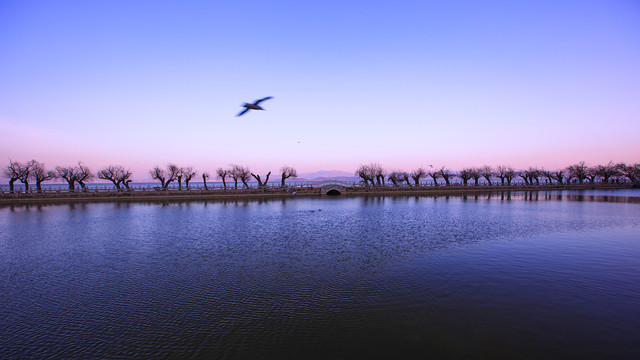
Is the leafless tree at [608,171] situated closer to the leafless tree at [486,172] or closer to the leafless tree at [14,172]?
the leafless tree at [486,172]

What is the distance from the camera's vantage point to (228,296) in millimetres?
9414

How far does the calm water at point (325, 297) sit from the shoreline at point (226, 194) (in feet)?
124

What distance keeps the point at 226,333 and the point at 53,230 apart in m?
22.9

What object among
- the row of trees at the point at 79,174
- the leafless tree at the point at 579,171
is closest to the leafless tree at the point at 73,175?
the row of trees at the point at 79,174

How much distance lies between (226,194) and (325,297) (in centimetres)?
5351

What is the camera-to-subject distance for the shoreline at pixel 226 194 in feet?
160

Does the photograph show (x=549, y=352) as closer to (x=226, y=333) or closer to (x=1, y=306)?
(x=226, y=333)

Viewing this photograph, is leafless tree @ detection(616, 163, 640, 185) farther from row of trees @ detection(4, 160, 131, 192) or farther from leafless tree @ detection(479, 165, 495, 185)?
row of trees @ detection(4, 160, 131, 192)

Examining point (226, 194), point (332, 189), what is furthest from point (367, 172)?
point (226, 194)

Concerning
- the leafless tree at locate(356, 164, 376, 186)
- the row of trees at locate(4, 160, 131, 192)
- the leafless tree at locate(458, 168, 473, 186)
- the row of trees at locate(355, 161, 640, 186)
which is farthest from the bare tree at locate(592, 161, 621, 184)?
the row of trees at locate(4, 160, 131, 192)

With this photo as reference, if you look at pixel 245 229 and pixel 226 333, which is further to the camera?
pixel 245 229

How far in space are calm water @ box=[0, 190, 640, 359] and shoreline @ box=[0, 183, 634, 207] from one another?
124 ft

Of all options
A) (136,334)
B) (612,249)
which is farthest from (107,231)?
(612,249)

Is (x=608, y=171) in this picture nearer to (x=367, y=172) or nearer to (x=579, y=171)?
(x=579, y=171)
